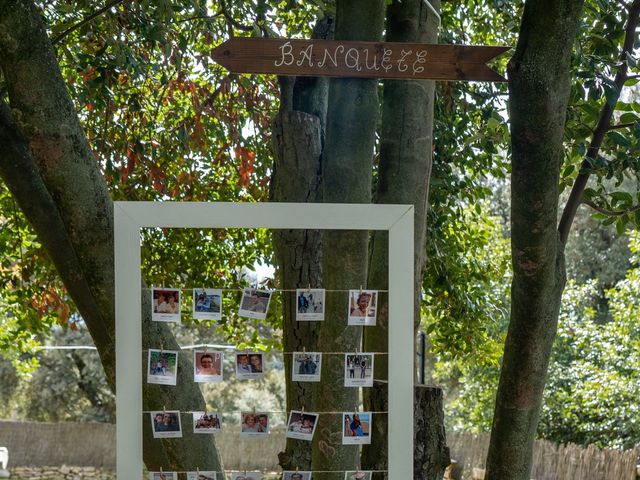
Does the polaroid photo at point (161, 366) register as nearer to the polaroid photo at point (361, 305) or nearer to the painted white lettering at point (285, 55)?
the polaroid photo at point (361, 305)

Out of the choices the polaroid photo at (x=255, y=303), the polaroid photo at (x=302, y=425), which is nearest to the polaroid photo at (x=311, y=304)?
the polaroid photo at (x=255, y=303)

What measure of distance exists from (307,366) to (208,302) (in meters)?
0.45

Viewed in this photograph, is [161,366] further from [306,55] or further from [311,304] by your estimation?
[306,55]

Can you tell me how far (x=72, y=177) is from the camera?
11.6 feet

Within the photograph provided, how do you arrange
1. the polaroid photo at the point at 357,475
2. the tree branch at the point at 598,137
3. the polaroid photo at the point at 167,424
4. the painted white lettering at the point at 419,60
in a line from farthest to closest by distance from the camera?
the tree branch at the point at 598,137, the polaroid photo at the point at 357,475, the polaroid photo at the point at 167,424, the painted white lettering at the point at 419,60

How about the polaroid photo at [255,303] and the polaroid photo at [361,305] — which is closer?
the polaroid photo at [255,303]

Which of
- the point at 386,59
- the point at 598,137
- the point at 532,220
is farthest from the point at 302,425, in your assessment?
the point at 598,137

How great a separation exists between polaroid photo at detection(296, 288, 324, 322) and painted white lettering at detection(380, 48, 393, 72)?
0.87m

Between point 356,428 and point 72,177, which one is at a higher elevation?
point 72,177

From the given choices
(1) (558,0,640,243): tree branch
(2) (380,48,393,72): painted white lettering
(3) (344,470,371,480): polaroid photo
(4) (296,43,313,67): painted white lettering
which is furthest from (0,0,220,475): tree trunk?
(1) (558,0,640,243): tree branch

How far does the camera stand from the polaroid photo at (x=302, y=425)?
349cm

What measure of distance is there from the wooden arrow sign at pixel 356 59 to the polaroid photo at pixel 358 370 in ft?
3.55

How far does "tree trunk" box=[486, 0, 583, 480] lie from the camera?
3.09 meters

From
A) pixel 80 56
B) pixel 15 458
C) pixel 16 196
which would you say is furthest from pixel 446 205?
pixel 15 458
